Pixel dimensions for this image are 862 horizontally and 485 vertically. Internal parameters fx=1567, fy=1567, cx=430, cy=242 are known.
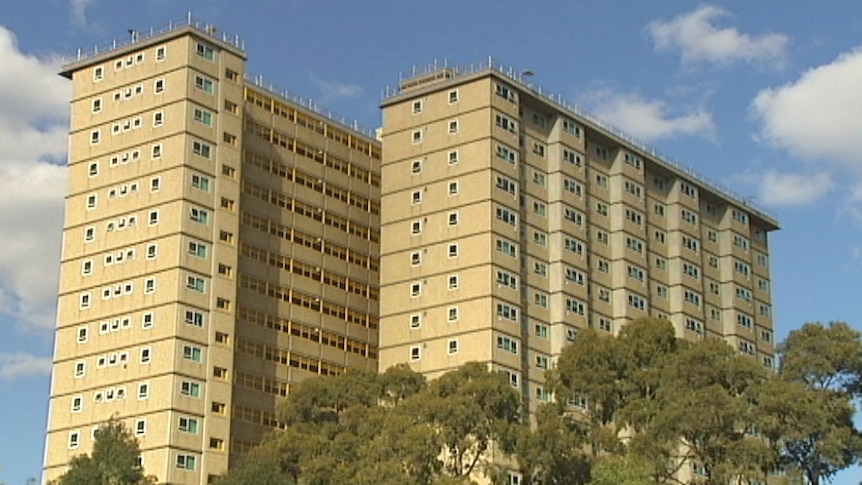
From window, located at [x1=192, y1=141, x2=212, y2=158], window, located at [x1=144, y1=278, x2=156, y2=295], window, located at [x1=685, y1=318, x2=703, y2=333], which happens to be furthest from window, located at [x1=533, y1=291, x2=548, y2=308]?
window, located at [x1=144, y1=278, x2=156, y2=295]

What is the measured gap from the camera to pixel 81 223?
12750 centimetres

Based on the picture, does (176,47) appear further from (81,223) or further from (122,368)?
(122,368)

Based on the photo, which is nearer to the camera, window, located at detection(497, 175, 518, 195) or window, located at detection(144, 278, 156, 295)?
window, located at detection(144, 278, 156, 295)

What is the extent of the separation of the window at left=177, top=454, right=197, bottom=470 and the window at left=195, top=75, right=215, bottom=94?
29.5 metres

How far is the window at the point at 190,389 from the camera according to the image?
11756cm

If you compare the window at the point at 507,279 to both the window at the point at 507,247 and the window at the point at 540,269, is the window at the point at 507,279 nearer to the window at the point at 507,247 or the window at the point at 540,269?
the window at the point at 507,247

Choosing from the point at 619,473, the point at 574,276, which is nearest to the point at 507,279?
the point at 574,276

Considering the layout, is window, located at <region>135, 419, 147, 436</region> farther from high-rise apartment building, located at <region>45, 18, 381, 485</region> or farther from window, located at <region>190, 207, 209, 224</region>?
window, located at <region>190, 207, 209, 224</region>

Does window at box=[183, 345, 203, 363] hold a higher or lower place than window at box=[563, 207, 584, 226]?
lower

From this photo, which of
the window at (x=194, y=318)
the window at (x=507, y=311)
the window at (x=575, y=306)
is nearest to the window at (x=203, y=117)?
the window at (x=194, y=318)

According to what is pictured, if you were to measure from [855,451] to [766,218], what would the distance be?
61.8m

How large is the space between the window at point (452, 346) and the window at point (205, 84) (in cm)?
2815

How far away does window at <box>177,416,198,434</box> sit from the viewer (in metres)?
117

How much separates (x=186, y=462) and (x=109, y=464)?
39.6 feet
